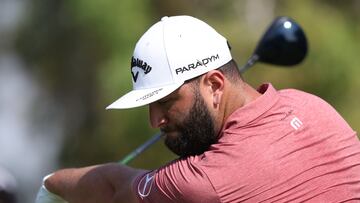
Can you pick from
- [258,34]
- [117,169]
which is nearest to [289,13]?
[258,34]

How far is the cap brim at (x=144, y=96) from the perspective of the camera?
4820 mm

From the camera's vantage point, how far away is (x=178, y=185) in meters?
4.77

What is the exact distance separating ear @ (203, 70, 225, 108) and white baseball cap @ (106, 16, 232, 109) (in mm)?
28

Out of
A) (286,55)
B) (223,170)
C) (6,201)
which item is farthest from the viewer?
(286,55)

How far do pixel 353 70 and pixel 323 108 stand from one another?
8795 millimetres

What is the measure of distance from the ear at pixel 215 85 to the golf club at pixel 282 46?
189 cm

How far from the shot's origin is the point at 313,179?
15.7 ft

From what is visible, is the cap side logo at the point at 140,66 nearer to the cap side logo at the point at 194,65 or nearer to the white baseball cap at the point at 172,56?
the white baseball cap at the point at 172,56

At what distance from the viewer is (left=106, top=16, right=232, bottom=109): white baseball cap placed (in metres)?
4.85

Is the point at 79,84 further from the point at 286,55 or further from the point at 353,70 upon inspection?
the point at 286,55

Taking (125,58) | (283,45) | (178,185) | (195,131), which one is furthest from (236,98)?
(125,58)

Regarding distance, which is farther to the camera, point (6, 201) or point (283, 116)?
point (6, 201)

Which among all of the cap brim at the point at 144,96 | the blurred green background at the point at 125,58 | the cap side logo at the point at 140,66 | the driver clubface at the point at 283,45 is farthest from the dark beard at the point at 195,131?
the blurred green background at the point at 125,58

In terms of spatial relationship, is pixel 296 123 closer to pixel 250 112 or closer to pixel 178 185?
pixel 250 112
